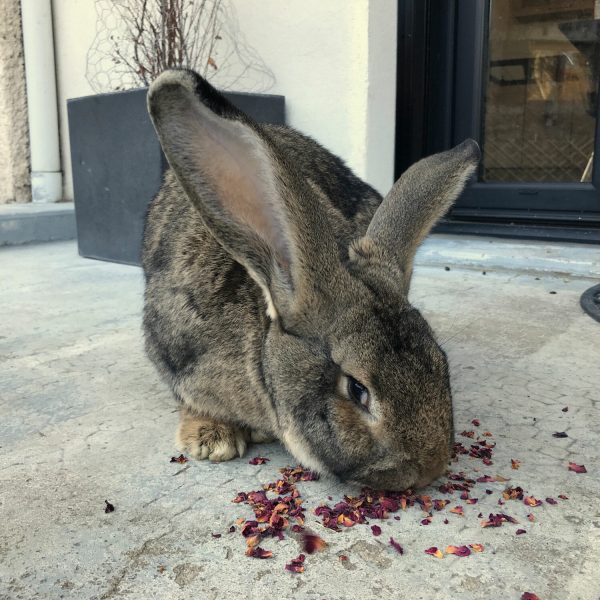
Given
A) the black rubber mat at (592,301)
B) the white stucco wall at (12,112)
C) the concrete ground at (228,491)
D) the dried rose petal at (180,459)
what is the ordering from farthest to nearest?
the white stucco wall at (12,112) → the black rubber mat at (592,301) → the dried rose petal at (180,459) → the concrete ground at (228,491)

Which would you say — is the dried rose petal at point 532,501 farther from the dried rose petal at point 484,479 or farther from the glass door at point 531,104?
the glass door at point 531,104

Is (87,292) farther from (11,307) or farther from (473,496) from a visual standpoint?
(473,496)

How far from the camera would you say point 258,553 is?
1564 millimetres

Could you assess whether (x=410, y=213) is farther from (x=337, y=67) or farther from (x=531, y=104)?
(x=531, y=104)

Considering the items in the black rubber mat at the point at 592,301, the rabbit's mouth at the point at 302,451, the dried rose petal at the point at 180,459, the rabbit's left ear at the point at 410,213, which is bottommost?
the dried rose petal at the point at 180,459

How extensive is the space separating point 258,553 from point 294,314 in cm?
62

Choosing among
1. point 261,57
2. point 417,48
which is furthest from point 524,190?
point 261,57

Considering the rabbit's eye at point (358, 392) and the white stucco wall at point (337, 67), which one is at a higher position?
the white stucco wall at point (337, 67)

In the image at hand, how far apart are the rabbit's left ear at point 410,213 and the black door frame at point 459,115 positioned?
3.03 m

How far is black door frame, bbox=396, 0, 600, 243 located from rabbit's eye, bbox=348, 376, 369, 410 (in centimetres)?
368

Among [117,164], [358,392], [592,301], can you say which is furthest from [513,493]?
[117,164]

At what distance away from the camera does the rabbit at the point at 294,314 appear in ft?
5.32

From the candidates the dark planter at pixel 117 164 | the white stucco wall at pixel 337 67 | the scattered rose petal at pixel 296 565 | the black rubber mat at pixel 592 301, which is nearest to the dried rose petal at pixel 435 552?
the scattered rose petal at pixel 296 565

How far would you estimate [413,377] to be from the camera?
162 cm
